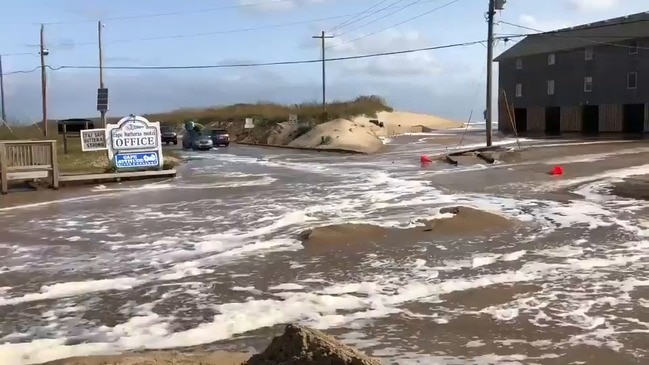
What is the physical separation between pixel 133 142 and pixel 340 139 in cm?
2266

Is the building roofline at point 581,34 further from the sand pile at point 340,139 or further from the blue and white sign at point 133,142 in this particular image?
the blue and white sign at point 133,142

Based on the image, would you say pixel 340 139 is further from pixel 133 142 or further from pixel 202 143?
pixel 133 142

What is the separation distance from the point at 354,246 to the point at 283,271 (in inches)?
80.8

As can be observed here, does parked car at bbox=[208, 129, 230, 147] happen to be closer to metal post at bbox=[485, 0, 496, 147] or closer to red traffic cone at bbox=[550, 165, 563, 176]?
metal post at bbox=[485, 0, 496, 147]

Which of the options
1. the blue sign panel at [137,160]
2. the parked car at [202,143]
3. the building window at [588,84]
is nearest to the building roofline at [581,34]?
the building window at [588,84]

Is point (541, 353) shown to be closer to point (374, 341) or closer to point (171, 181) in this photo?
point (374, 341)

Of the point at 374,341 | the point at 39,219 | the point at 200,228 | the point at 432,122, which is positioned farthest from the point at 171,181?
the point at 432,122

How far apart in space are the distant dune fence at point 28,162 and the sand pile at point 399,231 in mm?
11949

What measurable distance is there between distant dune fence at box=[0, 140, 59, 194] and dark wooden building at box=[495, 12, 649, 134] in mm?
32874

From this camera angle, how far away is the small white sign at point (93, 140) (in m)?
24.1

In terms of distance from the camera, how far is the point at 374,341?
266 inches

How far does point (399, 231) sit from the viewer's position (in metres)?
12.9

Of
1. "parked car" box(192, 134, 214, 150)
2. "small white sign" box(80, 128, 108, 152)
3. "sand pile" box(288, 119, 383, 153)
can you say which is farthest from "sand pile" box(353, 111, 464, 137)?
"small white sign" box(80, 128, 108, 152)

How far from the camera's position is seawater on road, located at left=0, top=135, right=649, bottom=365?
6812mm
